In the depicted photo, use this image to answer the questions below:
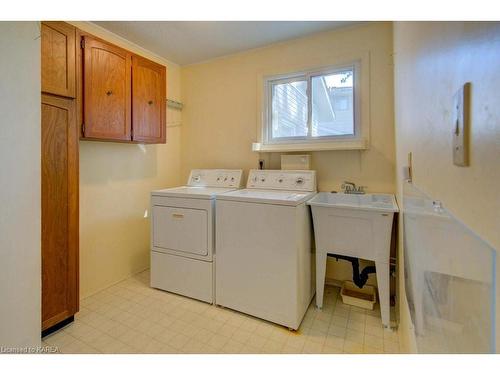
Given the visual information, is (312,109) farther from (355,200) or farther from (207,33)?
(207,33)

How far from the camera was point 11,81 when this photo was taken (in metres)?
1.00

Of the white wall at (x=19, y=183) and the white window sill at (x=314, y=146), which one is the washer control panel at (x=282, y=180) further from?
the white wall at (x=19, y=183)

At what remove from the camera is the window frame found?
2.32 meters

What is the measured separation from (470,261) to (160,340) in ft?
6.20

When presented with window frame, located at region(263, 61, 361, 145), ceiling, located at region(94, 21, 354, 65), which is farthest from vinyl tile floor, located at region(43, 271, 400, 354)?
ceiling, located at region(94, 21, 354, 65)

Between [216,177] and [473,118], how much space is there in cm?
250

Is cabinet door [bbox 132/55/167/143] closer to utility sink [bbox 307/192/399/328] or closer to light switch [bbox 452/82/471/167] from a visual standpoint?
utility sink [bbox 307/192/399/328]

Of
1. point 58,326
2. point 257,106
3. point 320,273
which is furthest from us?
point 257,106

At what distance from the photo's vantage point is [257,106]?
2.74 m

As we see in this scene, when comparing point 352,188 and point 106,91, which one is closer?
point 106,91

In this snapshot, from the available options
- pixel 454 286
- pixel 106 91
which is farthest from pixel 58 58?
pixel 454 286

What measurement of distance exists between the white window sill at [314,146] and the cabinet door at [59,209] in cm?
163

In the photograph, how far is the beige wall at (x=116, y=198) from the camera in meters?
2.28
